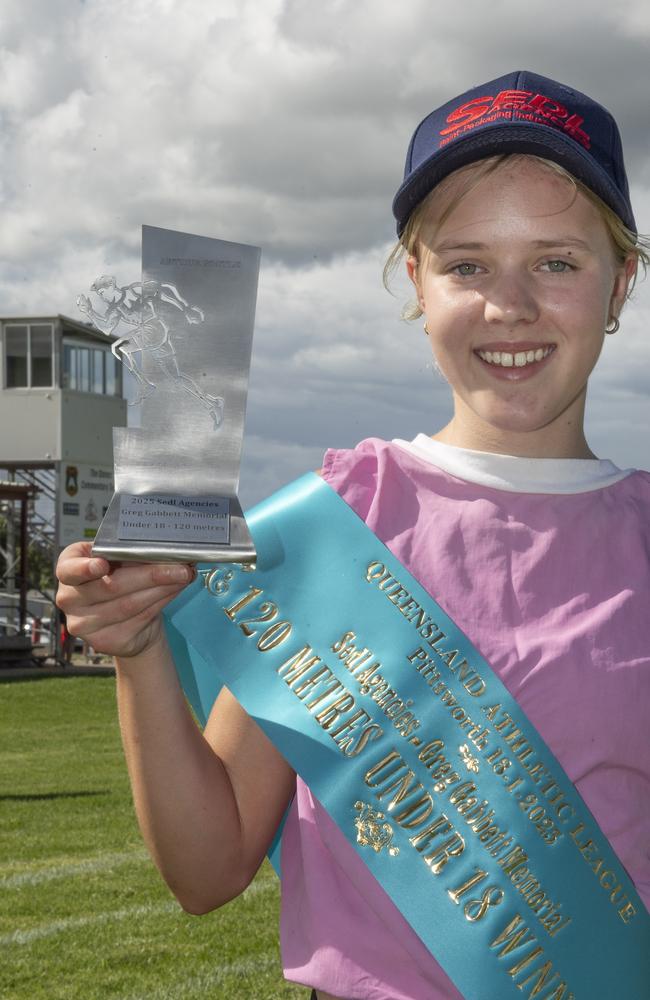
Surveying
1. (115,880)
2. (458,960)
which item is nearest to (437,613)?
→ (458,960)

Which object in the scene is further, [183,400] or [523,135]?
[523,135]

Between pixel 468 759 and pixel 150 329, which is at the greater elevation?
pixel 150 329

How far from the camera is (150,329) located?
1506 millimetres

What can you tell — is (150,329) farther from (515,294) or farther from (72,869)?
(72,869)

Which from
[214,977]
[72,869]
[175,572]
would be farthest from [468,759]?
[72,869]

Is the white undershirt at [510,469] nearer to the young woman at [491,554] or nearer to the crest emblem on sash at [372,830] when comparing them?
the young woman at [491,554]

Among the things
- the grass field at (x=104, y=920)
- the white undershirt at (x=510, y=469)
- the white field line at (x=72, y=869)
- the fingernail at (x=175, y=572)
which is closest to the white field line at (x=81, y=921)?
the grass field at (x=104, y=920)

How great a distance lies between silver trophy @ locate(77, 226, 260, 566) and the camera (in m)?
1.48

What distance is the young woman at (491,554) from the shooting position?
1641 millimetres

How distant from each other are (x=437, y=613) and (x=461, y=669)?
0.08 meters

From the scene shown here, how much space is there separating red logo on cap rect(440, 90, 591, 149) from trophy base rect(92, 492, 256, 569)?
62cm

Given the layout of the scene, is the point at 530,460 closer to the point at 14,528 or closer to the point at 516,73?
the point at 516,73

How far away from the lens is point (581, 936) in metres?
1.75

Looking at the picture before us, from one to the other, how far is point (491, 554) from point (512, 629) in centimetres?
10
